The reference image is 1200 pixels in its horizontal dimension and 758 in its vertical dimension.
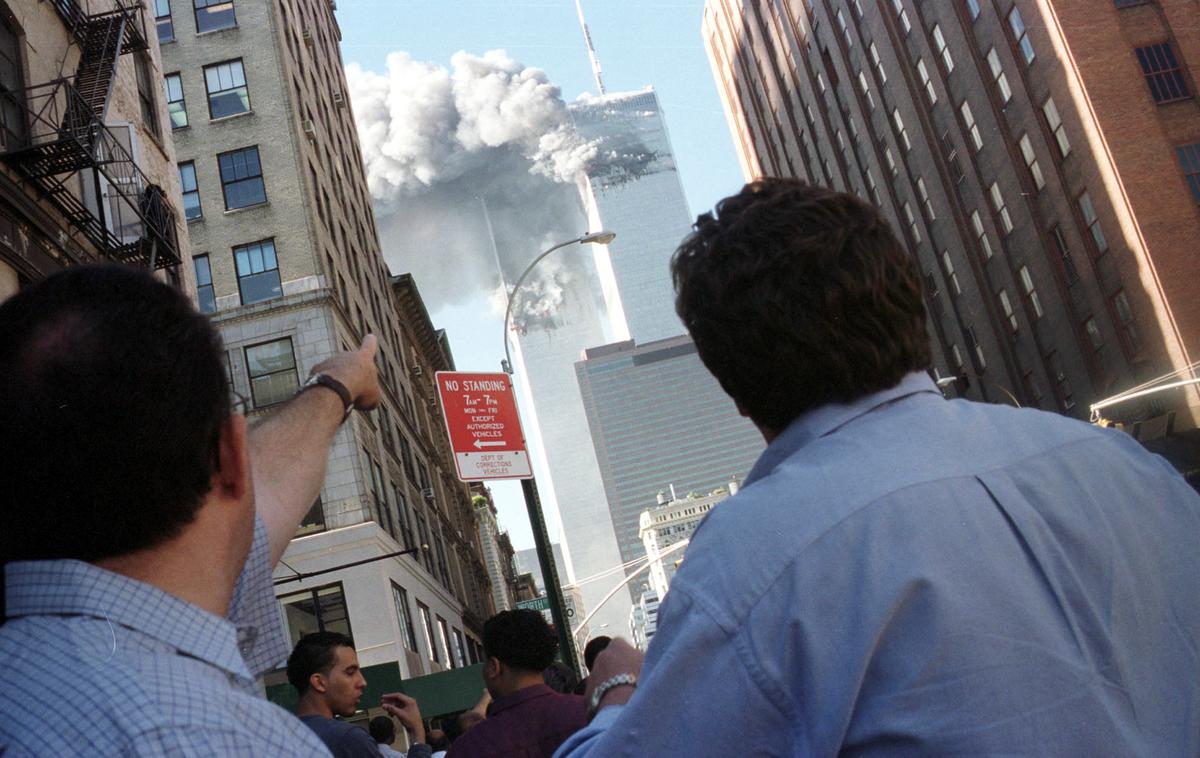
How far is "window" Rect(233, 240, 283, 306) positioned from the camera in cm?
3384

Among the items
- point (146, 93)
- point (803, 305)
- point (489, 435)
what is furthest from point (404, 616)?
point (803, 305)

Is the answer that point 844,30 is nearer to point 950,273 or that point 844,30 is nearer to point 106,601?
point 950,273

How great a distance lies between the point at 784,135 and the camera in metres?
69.0

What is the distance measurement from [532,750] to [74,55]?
16.6 metres

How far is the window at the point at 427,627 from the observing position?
117ft

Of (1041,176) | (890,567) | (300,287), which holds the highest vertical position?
(300,287)

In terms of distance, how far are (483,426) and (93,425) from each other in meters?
13.5

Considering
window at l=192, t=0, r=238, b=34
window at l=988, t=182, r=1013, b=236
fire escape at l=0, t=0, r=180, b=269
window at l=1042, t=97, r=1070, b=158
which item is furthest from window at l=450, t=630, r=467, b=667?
window at l=1042, t=97, r=1070, b=158

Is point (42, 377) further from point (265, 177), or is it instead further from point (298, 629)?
point (265, 177)

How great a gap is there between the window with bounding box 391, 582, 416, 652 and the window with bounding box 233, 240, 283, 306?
9619 mm

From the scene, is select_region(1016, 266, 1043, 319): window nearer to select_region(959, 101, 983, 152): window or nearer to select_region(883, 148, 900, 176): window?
select_region(959, 101, 983, 152): window

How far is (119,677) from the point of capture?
1485 mm

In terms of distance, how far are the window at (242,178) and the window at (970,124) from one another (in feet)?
89.8

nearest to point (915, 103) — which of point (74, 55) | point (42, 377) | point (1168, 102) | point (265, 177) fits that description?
point (1168, 102)
